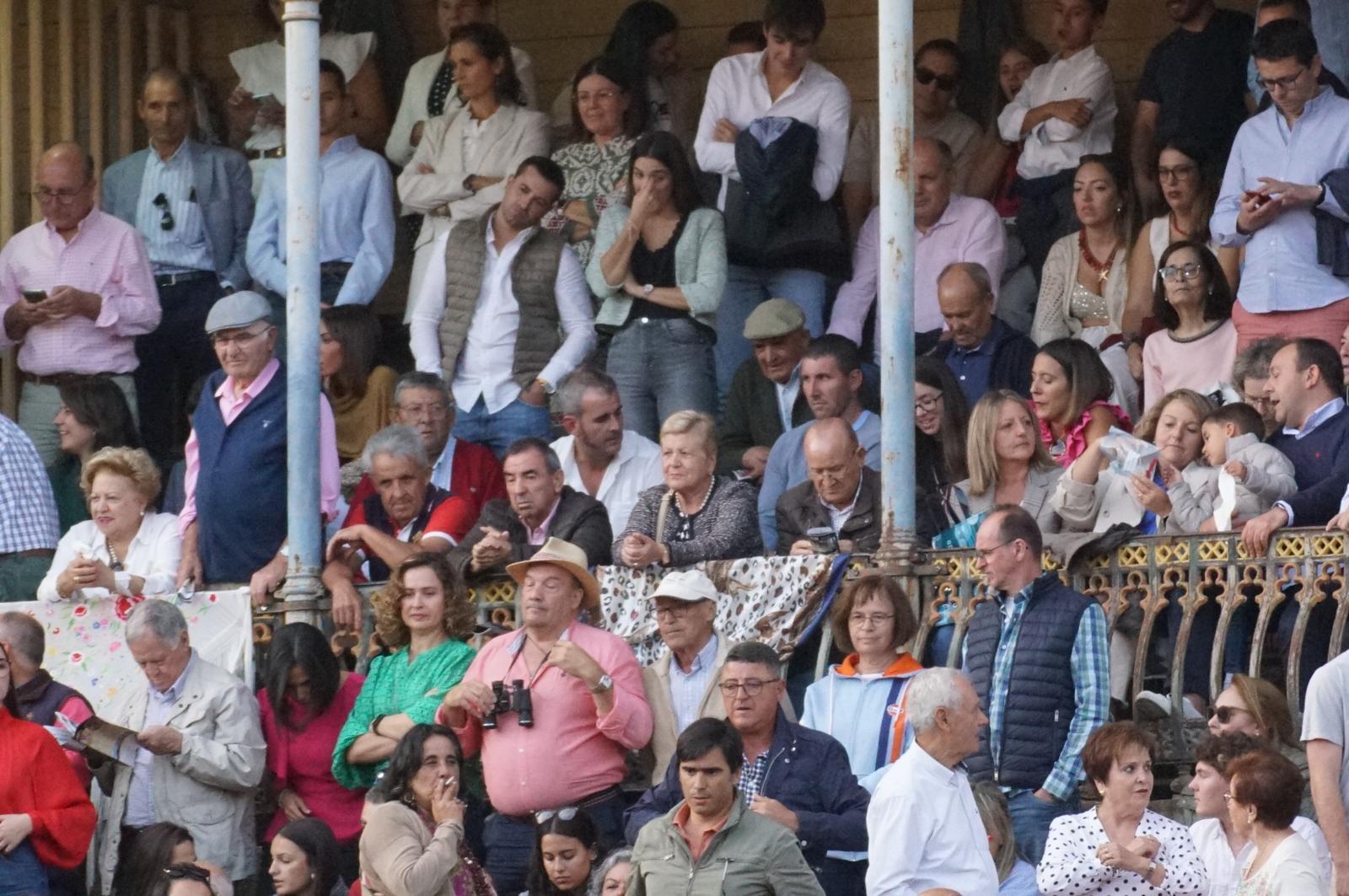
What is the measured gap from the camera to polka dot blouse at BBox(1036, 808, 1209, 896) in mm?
9273

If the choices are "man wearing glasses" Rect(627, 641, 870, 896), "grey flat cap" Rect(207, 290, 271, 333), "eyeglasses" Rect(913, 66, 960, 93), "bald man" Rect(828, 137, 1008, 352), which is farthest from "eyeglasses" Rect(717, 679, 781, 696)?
"eyeglasses" Rect(913, 66, 960, 93)

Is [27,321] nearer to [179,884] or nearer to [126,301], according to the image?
[126,301]

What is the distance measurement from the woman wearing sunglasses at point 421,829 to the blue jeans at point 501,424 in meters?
3.28

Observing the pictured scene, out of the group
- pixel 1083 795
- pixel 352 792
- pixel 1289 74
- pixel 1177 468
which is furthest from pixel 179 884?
pixel 1289 74

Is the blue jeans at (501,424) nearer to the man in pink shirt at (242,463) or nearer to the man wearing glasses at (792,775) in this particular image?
the man in pink shirt at (242,463)

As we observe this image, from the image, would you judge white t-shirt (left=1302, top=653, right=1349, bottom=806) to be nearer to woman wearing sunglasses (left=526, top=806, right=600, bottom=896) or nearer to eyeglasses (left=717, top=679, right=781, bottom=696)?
eyeglasses (left=717, top=679, right=781, bottom=696)

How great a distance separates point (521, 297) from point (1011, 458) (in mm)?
3106

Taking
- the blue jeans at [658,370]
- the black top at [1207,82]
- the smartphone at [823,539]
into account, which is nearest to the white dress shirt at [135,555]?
the blue jeans at [658,370]

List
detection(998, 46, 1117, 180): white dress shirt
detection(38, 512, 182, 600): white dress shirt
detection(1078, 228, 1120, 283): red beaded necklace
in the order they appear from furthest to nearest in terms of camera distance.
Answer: detection(998, 46, 1117, 180): white dress shirt < detection(1078, 228, 1120, 283): red beaded necklace < detection(38, 512, 182, 600): white dress shirt

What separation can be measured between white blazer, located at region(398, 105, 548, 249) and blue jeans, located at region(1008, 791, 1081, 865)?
512 centimetres

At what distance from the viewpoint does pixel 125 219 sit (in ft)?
48.4

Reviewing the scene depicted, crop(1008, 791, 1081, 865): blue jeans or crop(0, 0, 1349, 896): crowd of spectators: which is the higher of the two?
crop(0, 0, 1349, 896): crowd of spectators

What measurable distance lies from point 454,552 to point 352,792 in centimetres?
103

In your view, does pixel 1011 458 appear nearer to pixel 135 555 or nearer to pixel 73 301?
pixel 135 555
